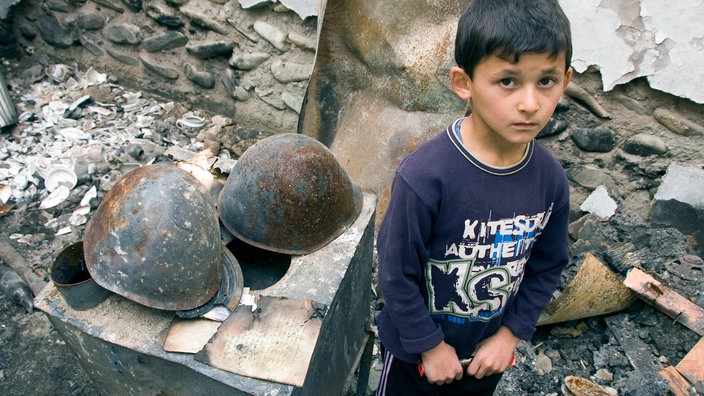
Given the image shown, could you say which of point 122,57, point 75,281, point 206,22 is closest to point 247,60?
point 206,22

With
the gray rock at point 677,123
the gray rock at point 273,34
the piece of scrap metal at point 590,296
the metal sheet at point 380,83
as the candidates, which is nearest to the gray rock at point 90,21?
the gray rock at point 273,34

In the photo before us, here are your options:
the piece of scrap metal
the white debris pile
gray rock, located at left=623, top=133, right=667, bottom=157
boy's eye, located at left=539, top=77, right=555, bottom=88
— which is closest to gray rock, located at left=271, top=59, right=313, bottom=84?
the white debris pile

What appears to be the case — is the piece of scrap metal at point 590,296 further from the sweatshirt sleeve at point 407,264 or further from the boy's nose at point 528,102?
the boy's nose at point 528,102

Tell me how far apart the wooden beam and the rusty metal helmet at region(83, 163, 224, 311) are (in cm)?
196

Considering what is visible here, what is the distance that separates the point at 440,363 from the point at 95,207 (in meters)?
2.67

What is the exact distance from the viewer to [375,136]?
9.28 ft

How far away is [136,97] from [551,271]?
3563 mm

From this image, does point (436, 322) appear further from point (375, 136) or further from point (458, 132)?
point (375, 136)

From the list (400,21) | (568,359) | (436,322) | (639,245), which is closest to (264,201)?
(436,322)

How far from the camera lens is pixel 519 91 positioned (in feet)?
3.66

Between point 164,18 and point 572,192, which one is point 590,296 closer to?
point 572,192

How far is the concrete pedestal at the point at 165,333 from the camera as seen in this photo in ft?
4.61

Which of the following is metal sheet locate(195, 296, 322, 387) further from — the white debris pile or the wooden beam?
the white debris pile

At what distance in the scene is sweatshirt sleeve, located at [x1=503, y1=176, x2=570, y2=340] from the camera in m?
1.40
